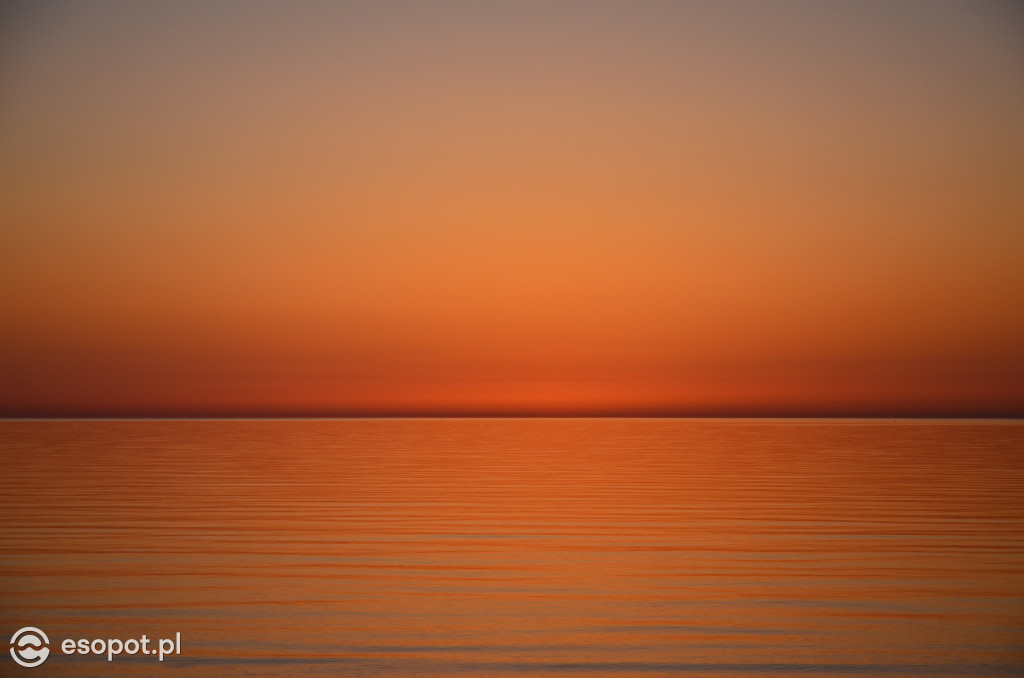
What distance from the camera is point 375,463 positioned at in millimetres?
27078

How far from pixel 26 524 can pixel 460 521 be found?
19.2ft

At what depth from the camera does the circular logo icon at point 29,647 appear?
696 centimetres

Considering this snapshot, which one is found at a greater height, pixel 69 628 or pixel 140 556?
pixel 140 556

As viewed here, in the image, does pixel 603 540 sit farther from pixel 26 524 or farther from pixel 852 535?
pixel 26 524

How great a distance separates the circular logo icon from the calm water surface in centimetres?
9

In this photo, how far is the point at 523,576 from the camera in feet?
32.4

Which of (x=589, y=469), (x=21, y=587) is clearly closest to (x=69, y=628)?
(x=21, y=587)

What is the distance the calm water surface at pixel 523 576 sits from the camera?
7090mm

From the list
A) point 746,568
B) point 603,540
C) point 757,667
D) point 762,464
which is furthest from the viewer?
point 762,464

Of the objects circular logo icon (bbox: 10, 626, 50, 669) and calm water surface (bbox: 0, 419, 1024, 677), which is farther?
calm water surface (bbox: 0, 419, 1024, 677)

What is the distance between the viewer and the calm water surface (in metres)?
7.09

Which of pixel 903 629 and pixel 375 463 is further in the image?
pixel 375 463

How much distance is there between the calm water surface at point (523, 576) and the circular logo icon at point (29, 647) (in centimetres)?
9

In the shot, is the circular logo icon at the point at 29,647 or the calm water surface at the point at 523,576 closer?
the circular logo icon at the point at 29,647
